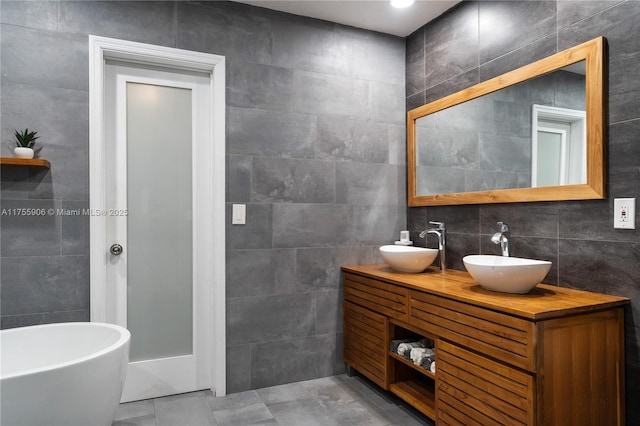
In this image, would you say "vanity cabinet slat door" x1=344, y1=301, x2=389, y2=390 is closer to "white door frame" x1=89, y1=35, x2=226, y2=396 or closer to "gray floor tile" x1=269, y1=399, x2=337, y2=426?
"gray floor tile" x1=269, y1=399, x2=337, y2=426

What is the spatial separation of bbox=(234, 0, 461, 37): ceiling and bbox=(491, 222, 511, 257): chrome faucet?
1.54 metres

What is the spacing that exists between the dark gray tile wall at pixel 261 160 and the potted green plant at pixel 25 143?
6 cm

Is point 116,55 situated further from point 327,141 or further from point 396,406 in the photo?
point 396,406

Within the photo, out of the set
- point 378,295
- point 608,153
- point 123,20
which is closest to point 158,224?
point 123,20

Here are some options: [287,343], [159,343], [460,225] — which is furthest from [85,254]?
[460,225]

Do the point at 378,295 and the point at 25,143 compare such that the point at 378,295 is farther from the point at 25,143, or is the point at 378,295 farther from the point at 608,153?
the point at 25,143

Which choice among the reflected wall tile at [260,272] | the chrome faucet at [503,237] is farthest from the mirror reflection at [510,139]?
the reflected wall tile at [260,272]

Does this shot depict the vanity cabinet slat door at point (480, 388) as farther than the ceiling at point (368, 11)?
No

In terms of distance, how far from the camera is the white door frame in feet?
7.66

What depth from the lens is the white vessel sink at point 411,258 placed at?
98.6 inches

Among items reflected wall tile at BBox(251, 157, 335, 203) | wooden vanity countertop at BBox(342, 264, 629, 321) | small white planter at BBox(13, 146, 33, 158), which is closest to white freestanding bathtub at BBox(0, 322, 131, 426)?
small white planter at BBox(13, 146, 33, 158)

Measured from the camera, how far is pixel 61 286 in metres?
2.29

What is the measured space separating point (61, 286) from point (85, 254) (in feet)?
0.70

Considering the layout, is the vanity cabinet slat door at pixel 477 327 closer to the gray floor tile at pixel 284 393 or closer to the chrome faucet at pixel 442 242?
the chrome faucet at pixel 442 242
